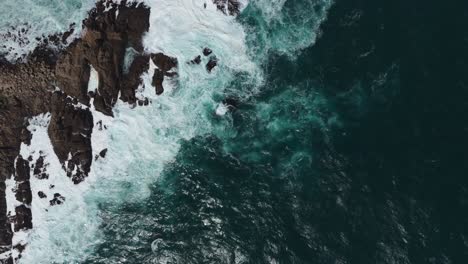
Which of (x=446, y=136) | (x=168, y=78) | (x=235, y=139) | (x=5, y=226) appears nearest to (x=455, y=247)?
(x=446, y=136)

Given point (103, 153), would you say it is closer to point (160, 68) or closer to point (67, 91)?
point (67, 91)

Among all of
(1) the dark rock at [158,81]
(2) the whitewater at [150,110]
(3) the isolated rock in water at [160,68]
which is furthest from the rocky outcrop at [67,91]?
(1) the dark rock at [158,81]

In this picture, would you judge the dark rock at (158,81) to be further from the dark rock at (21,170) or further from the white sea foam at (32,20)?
the dark rock at (21,170)

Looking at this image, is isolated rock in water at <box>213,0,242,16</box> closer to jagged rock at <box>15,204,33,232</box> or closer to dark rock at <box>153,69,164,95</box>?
dark rock at <box>153,69,164,95</box>

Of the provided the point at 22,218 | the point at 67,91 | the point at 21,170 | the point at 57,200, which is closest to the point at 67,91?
the point at 67,91

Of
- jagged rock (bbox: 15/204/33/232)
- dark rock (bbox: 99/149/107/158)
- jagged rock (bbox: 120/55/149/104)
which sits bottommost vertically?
jagged rock (bbox: 15/204/33/232)

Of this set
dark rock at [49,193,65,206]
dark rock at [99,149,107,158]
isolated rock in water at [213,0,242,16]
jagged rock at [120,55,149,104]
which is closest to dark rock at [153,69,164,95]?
jagged rock at [120,55,149,104]
